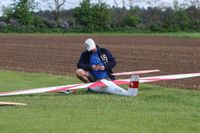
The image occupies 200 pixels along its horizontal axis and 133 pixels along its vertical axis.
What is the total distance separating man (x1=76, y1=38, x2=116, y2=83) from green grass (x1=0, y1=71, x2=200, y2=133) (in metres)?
0.59

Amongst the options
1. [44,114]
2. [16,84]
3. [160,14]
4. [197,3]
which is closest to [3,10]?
[160,14]

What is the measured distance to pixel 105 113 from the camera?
9.46 meters

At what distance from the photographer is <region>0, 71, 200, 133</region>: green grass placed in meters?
8.13

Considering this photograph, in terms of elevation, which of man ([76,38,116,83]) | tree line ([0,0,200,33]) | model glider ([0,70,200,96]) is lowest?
tree line ([0,0,200,33])

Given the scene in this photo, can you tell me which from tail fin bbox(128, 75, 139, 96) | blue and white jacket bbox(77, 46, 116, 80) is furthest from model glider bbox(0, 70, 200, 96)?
blue and white jacket bbox(77, 46, 116, 80)

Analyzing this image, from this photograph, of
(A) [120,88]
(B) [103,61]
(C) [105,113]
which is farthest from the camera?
(B) [103,61]

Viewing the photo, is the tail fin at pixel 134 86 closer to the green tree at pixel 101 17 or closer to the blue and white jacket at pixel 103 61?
the blue and white jacket at pixel 103 61

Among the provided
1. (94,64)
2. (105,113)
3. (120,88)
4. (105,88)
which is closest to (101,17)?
(94,64)

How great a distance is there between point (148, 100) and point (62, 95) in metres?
2.16

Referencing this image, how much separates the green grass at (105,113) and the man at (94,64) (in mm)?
589

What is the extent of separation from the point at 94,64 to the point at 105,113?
4.26 m

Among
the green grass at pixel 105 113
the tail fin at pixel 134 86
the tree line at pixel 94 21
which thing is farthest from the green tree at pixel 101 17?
the tail fin at pixel 134 86

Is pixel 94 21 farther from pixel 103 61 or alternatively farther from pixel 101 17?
pixel 103 61

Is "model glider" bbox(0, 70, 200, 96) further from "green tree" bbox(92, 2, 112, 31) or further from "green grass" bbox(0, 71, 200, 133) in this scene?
"green tree" bbox(92, 2, 112, 31)
